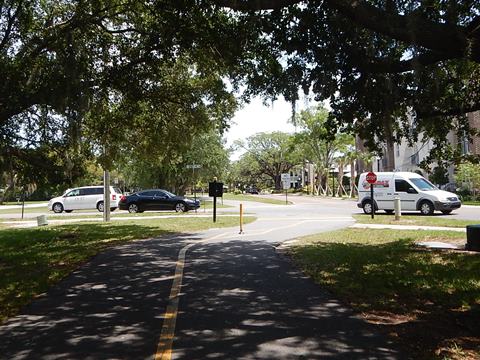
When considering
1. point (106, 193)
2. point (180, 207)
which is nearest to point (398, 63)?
point (106, 193)

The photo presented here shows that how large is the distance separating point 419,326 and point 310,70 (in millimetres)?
4842

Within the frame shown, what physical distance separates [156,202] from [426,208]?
54.1 ft

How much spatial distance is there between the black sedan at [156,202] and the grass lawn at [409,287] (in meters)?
18.3

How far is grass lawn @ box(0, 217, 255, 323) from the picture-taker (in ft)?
26.7

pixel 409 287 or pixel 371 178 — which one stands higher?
pixel 371 178

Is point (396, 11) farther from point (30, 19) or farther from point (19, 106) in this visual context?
point (30, 19)

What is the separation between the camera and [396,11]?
7.17 meters

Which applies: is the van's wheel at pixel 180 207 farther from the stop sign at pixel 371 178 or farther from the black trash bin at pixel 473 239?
the black trash bin at pixel 473 239

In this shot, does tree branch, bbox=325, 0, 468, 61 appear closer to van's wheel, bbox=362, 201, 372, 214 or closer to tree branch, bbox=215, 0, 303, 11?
tree branch, bbox=215, 0, 303, 11

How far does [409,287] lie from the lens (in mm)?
7688

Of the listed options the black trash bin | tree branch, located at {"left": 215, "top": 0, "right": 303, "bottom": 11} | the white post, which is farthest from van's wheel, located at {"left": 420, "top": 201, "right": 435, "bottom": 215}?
tree branch, located at {"left": 215, "top": 0, "right": 303, "bottom": 11}

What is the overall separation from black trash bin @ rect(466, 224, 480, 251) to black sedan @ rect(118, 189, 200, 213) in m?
21.3

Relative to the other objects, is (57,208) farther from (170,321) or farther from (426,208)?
(170,321)

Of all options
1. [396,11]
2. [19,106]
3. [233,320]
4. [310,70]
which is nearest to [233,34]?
[310,70]
